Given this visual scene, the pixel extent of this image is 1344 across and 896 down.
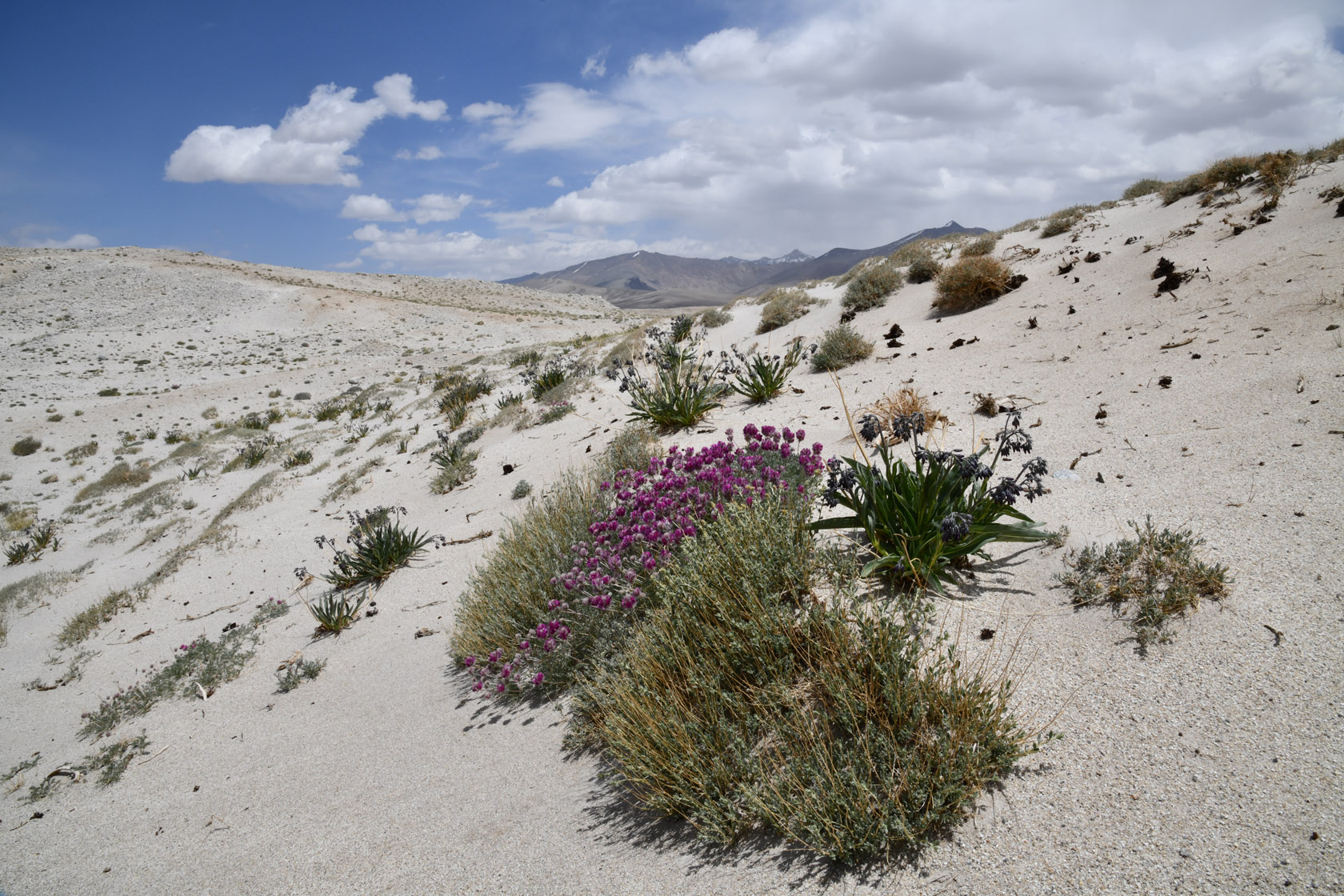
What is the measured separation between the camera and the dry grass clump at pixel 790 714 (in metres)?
2.04

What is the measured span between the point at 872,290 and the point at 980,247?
2767 mm

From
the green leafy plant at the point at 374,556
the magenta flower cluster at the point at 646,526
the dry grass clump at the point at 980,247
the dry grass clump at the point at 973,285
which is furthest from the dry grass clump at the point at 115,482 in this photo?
the dry grass clump at the point at 980,247

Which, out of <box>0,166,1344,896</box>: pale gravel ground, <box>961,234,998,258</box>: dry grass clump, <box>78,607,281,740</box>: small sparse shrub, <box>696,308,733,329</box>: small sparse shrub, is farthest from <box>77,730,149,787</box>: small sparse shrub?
<box>961,234,998,258</box>: dry grass clump

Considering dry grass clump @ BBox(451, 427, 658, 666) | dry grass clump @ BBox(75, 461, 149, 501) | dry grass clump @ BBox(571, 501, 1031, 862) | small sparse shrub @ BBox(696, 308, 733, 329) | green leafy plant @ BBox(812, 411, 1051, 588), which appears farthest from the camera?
small sparse shrub @ BBox(696, 308, 733, 329)

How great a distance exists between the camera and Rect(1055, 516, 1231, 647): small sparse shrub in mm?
2592

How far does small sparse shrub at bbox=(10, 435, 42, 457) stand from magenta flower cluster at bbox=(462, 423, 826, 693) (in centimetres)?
2205

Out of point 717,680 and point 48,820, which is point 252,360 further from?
point 717,680

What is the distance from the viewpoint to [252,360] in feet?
106

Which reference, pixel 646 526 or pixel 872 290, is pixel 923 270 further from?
pixel 646 526

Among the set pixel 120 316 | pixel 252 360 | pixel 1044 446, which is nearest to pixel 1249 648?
pixel 1044 446

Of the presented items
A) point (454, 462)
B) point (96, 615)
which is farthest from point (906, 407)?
point (96, 615)

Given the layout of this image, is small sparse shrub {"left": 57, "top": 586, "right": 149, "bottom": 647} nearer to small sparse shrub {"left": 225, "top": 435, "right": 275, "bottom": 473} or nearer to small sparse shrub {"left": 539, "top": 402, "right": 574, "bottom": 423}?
small sparse shrub {"left": 539, "top": 402, "right": 574, "bottom": 423}

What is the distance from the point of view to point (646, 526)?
3.76 m

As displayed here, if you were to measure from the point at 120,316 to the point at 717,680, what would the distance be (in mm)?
55827
